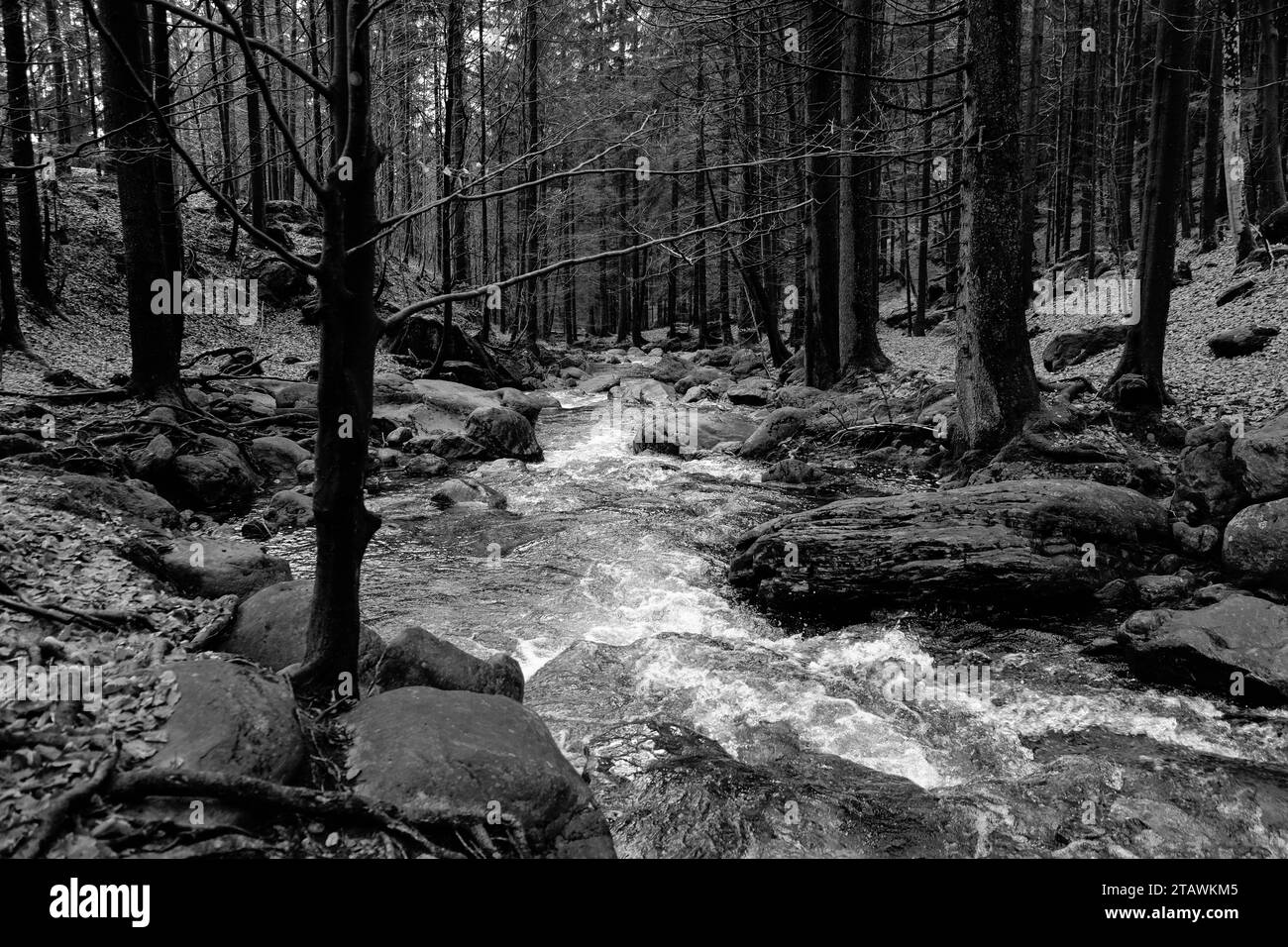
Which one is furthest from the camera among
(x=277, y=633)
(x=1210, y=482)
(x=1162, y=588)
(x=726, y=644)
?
(x=1210, y=482)

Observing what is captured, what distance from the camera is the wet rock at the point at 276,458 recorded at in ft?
36.8

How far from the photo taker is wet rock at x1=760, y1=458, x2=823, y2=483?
1151cm

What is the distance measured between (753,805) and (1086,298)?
2428cm

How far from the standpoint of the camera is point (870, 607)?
693 centimetres

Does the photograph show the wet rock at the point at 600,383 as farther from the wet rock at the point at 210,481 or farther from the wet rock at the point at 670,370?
the wet rock at the point at 210,481

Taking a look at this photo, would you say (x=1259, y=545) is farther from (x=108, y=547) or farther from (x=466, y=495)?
(x=466, y=495)

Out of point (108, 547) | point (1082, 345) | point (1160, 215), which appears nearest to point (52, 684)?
point (108, 547)

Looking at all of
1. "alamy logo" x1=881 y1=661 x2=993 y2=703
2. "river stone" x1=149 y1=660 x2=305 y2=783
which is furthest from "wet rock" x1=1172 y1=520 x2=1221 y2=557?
"river stone" x1=149 y1=660 x2=305 y2=783

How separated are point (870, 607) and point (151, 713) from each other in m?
5.71

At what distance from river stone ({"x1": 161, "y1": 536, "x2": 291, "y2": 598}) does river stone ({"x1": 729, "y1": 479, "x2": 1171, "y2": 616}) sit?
459 cm

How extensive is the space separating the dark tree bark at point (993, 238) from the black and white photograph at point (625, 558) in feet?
0.17

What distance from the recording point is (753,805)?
14.0 ft

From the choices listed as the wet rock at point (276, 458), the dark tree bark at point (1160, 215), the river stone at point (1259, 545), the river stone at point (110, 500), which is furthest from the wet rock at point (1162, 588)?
the wet rock at point (276, 458)
